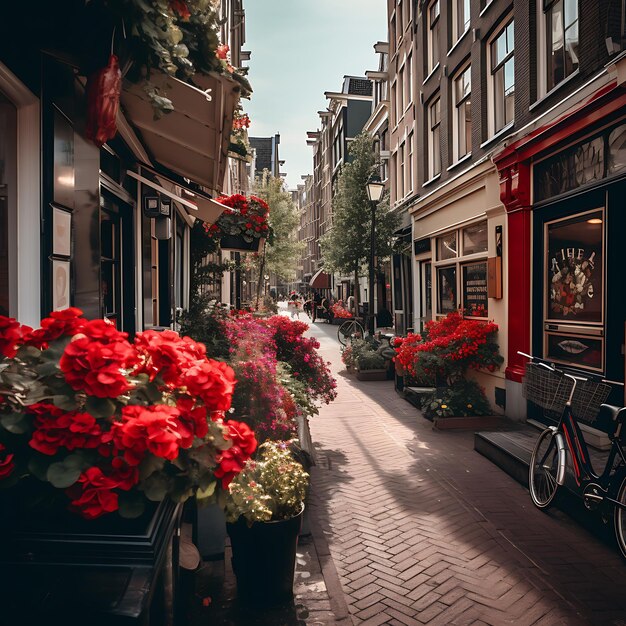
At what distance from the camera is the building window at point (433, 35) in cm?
1316

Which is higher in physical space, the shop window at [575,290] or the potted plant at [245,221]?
the potted plant at [245,221]

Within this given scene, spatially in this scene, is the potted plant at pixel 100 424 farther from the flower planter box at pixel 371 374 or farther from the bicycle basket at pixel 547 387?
the flower planter box at pixel 371 374

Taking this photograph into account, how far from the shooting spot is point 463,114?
11469 millimetres

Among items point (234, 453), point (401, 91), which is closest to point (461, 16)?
point (401, 91)

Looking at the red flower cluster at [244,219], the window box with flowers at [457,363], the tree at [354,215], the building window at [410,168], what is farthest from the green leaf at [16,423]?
the tree at [354,215]

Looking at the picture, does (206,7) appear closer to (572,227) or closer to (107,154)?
(107,154)

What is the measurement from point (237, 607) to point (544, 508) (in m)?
2.88

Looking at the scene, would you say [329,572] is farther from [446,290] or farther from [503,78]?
[446,290]

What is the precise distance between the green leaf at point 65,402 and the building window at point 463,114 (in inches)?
423

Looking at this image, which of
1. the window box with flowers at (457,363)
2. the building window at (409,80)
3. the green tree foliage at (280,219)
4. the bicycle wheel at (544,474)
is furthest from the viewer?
the green tree foliage at (280,219)

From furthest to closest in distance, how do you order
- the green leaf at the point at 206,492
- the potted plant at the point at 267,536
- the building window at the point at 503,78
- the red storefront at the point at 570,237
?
the building window at the point at 503,78 < the red storefront at the point at 570,237 < the potted plant at the point at 267,536 < the green leaf at the point at 206,492

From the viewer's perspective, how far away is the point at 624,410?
3.88 metres

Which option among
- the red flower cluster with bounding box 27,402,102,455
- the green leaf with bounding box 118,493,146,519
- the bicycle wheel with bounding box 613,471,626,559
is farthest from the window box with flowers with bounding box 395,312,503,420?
the red flower cluster with bounding box 27,402,102,455

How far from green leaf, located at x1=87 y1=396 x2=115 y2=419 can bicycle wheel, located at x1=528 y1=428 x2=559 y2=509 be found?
385cm
